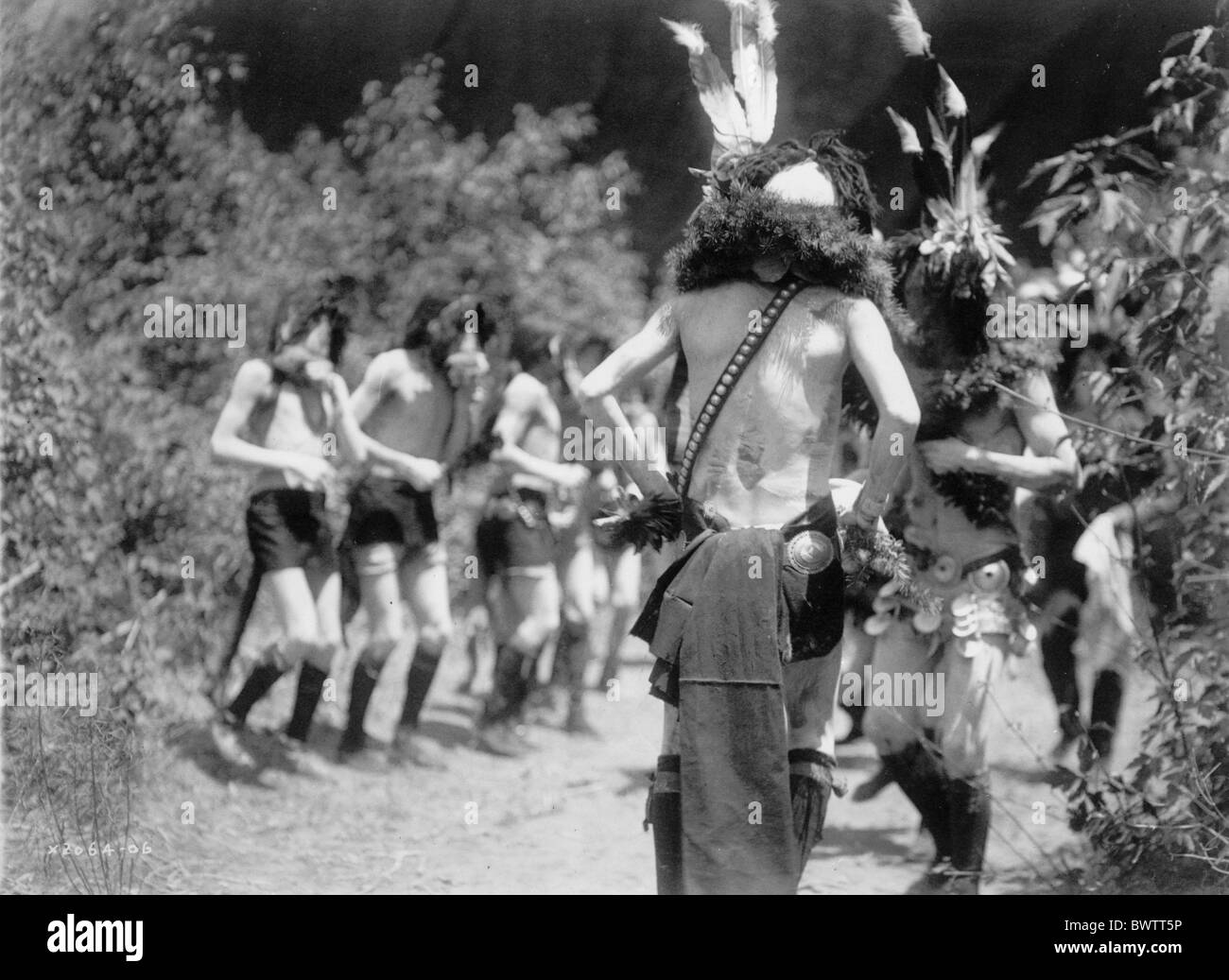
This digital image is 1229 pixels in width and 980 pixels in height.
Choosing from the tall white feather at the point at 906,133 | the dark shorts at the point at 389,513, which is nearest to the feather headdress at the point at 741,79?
the tall white feather at the point at 906,133

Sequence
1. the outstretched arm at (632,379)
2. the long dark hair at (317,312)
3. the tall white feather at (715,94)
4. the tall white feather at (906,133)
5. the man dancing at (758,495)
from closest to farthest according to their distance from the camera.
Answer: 1. the man dancing at (758,495)
2. the outstretched arm at (632,379)
3. the tall white feather at (715,94)
4. the tall white feather at (906,133)
5. the long dark hair at (317,312)

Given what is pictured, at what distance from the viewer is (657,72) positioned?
5453 millimetres

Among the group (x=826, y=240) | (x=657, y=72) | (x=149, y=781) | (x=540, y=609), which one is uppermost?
(x=657, y=72)

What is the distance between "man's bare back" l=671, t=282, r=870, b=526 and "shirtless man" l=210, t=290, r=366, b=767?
1.26 meters

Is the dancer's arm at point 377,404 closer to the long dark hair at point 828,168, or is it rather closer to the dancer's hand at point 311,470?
the dancer's hand at point 311,470

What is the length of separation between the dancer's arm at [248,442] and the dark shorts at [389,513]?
14cm

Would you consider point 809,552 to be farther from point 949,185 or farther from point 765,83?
point 765,83

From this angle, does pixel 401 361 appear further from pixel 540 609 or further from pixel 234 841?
pixel 234 841

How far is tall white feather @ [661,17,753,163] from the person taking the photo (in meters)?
5.32

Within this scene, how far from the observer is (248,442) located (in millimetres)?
5586

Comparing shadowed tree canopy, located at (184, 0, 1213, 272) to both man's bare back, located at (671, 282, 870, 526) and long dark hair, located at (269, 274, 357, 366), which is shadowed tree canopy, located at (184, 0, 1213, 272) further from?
man's bare back, located at (671, 282, 870, 526)

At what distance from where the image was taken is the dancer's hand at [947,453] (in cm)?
541
